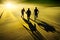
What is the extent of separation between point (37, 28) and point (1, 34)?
12.1 feet

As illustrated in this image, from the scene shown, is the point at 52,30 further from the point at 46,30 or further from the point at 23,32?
the point at 23,32

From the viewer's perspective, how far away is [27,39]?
1275 cm

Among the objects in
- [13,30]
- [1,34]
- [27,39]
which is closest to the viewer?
[27,39]

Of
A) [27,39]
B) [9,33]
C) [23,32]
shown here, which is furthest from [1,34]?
[27,39]

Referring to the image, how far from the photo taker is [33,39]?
41.9 feet

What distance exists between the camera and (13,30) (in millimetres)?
15562

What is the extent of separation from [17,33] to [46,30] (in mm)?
2864

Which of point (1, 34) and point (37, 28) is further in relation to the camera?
point (37, 28)

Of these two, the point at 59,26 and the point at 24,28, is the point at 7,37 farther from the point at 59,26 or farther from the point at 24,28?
the point at 59,26

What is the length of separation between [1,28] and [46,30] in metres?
4.76

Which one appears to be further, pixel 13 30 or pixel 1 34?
pixel 13 30

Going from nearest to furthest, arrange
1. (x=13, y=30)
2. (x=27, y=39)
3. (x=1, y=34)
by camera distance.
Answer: (x=27, y=39) < (x=1, y=34) < (x=13, y=30)

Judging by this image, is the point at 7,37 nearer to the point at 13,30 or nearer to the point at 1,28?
the point at 13,30

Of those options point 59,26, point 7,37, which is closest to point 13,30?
point 7,37
